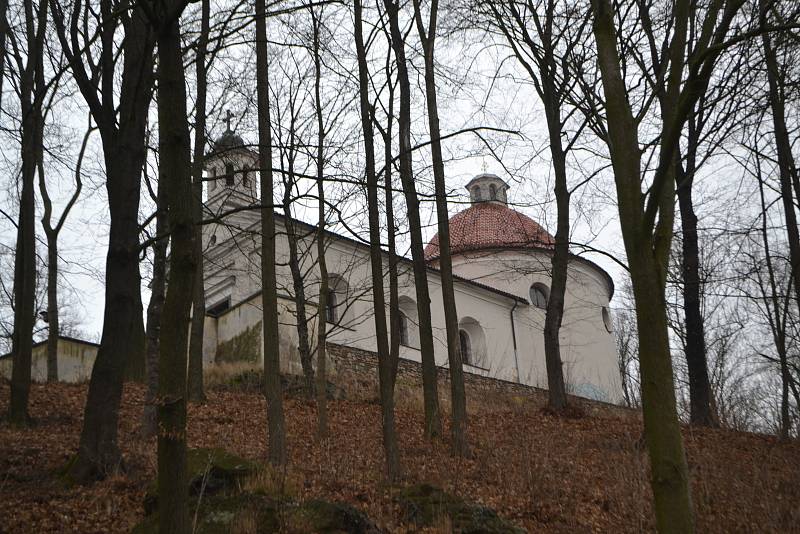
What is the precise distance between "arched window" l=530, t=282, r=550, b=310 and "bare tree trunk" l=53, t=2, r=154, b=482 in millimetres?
22932

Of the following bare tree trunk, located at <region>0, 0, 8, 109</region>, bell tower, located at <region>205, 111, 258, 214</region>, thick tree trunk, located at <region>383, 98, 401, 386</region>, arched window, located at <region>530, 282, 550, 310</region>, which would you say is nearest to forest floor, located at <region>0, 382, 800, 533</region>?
thick tree trunk, located at <region>383, 98, 401, 386</region>

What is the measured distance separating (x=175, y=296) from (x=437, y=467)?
6.60 meters

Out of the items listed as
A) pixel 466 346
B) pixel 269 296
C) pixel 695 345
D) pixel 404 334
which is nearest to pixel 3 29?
pixel 269 296

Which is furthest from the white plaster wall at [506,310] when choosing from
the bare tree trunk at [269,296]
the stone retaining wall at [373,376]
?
the bare tree trunk at [269,296]

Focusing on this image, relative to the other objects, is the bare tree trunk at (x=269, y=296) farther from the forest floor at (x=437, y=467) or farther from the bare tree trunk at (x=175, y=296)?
the bare tree trunk at (x=175, y=296)

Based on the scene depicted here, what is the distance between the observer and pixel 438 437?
12.2 metres

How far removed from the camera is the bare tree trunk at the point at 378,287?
9.41 metres

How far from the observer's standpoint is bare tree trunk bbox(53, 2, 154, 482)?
8.45m

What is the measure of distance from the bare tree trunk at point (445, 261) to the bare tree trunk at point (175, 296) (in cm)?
601

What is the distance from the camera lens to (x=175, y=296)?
15.1ft

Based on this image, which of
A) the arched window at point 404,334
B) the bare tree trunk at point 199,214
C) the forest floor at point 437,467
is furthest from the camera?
the arched window at point 404,334

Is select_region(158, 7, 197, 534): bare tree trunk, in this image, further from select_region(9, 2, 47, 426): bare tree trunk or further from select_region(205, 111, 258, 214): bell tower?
select_region(9, 2, 47, 426): bare tree trunk

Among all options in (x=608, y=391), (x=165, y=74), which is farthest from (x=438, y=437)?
(x=608, y=391)

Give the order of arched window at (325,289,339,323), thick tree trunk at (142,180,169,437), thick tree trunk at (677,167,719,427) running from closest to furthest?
thick tree trunk at (142,180,169,437)
thick tree trunk at (677,167,719,427)
arched window at (325,289,339,323)
